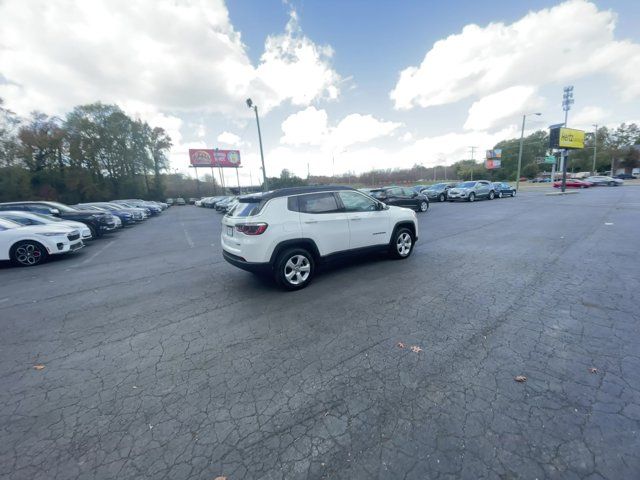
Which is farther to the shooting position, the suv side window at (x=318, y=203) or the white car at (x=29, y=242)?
the white car at (x=29, y=242)

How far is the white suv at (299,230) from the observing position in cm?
446

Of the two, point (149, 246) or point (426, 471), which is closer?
point (426, 471)

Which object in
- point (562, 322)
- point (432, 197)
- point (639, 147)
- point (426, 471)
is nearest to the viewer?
point (426, 471)

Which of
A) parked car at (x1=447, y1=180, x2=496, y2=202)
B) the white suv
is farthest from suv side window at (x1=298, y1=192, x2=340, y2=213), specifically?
parked car at (x1=447, y1=180, x2=496, y2=202)

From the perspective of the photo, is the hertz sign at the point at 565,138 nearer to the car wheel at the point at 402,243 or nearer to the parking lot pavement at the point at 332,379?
the parking lot pavement at the point at 332,379

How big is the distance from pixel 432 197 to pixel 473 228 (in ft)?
49.2

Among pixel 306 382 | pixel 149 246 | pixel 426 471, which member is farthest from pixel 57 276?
pixel 426 471

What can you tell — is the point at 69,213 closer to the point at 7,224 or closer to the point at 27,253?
the point at 7,224

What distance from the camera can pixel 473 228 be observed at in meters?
10.1

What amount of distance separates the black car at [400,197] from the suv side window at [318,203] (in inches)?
417

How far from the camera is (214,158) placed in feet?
→ 188

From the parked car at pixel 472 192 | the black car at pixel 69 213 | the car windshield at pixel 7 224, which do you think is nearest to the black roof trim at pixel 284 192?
the car windshield at pixel 7 224

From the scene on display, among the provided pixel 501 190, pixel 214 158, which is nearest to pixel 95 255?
pixel 501 190

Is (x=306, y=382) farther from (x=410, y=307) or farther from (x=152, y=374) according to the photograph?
(x=410, y=307)
